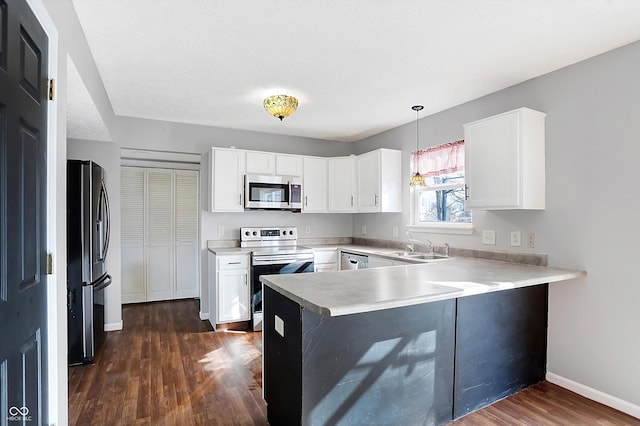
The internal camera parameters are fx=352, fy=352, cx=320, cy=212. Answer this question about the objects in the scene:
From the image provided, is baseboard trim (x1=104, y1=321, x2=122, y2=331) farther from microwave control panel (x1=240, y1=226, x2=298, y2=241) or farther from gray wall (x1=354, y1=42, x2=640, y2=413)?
gray wall (x1=354, y1=42, x2=640, y2=413)

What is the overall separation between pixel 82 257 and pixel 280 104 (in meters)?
2.18

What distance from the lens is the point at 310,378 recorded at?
1777mm

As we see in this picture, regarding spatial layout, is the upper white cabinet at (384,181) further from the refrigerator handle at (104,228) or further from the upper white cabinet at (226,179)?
the refrigerator handle at (104,228)

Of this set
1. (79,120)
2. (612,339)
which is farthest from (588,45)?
(79,120)

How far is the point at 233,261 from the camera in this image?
4.05 m

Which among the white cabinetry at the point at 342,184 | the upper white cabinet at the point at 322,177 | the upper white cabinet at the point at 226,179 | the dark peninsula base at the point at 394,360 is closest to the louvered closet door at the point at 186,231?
the upper white cabinet at the point at 322,177

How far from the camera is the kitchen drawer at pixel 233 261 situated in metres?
4.00

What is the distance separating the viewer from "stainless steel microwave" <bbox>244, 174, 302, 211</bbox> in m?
4.34

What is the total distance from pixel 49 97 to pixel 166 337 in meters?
2.93

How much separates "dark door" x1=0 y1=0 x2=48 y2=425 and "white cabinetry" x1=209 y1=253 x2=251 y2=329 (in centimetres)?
249

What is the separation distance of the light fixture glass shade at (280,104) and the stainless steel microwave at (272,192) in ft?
4.38

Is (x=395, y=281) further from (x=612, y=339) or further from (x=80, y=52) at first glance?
(x=80, y=52)

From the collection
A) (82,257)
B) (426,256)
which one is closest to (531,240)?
(426,256)

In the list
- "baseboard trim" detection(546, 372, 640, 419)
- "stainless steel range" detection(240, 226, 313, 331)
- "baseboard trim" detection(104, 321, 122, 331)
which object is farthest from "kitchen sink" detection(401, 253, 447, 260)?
"baseboard trim" detection(104, 321, 122, 331)
